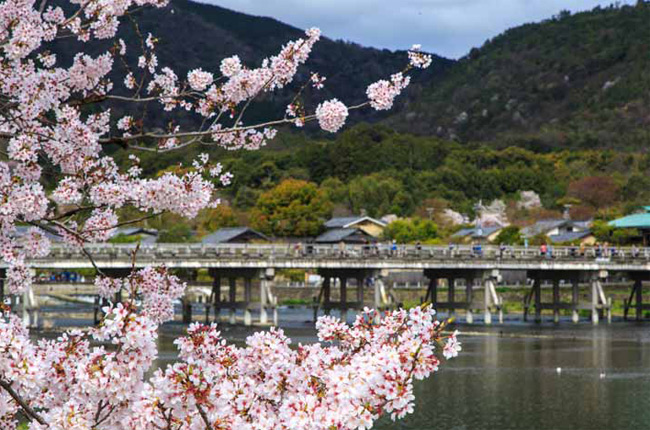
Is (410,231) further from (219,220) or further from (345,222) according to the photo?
(219,220)

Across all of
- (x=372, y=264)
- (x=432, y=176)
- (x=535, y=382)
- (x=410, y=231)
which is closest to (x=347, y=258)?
(x=372, y=264)

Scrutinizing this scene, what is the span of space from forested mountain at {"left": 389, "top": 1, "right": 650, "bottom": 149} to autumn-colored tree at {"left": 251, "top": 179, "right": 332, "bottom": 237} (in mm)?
57041

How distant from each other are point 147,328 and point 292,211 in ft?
222

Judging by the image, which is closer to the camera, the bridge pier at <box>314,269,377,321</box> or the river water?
the river water

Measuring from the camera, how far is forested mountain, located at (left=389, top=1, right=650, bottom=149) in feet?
459

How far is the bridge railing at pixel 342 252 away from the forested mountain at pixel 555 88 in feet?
245

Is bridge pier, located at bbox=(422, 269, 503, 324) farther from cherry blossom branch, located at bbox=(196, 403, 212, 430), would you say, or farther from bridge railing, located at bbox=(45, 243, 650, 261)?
cherry blossom branch, located at bbox=(196, 403, 212, 430)

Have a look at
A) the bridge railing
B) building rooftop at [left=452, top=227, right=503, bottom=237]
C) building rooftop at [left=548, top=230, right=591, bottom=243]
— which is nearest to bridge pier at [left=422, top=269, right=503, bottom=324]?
the bridge railing

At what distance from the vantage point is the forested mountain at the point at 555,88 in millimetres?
140000

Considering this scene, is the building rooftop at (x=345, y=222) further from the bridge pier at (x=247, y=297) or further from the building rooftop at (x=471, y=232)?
the bridge pier at (x=247, y=297)

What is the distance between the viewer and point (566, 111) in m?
158

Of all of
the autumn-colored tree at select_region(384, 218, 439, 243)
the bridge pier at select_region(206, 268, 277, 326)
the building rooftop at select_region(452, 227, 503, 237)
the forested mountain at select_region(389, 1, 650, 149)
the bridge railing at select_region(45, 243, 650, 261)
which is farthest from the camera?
the forested mountain at select_region(389, 1, 650, 149)

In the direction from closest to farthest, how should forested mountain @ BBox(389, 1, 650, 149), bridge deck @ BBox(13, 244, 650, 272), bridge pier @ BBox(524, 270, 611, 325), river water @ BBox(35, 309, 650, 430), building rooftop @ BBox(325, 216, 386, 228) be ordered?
river water @ BBox(35, 309, 650, 430)
bridge deck @ BBox(13, 244, 650, 272)
bridge pier @ BBox(524, 270, 611, 325)
building rooftop @ BBox(325, 216, 386, 228)
forested mountain @ BBox(389, 1, 650, 149)

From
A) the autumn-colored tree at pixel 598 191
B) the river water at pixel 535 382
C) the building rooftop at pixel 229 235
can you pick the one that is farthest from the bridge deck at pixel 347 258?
the autumn-colored tree at pixel 598 191
